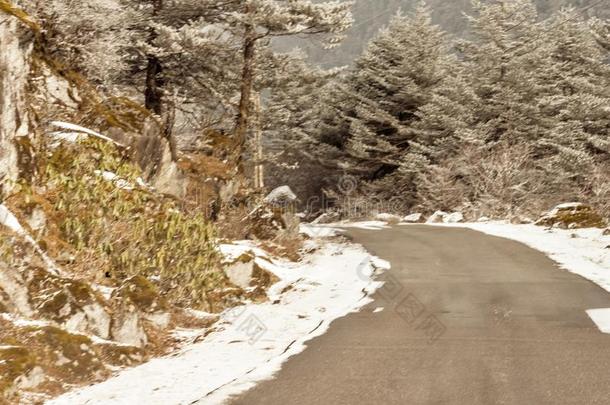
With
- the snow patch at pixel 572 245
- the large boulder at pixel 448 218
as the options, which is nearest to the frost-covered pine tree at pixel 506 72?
the large boulder at pixel 448 218

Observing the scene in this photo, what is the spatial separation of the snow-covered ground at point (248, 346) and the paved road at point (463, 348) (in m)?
0.31

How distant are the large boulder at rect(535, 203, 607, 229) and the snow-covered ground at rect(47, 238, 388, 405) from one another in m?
7.75

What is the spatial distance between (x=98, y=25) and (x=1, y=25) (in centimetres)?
514

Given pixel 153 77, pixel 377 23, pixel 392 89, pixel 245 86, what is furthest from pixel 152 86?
pixel 377 23

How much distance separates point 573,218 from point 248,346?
13.4 meters

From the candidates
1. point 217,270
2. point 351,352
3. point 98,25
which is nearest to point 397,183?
point 98,25

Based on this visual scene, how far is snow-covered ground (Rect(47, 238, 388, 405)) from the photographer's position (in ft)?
18.4

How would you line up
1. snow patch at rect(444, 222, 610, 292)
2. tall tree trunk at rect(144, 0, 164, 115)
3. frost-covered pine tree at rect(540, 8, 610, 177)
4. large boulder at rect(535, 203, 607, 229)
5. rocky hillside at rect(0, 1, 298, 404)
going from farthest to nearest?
frost-covered pine tree at rect(540, 8, 610, 177) < tall tree trunk at rect(144, 0, 164, 115) < large boulder at rect(535, 203, 607, 229) < snow patch at rect(444, 222, 610, 292) < rocky hillside at rect(0, 1, 298, 404)

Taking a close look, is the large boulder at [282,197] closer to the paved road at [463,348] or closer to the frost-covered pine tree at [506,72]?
the paved road at [463,348]

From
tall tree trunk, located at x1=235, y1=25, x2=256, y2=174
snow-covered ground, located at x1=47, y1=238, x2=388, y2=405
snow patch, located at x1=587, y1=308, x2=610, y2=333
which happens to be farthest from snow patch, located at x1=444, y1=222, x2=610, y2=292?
tall tree trunk, located at x1=235, y1=25, x2=256, y2=174

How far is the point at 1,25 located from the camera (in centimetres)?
811

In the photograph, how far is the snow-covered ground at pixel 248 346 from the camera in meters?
5.61

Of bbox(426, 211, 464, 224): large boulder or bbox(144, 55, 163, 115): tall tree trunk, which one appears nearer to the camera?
bbox(144, 55, 163, 115): tall tree trunk

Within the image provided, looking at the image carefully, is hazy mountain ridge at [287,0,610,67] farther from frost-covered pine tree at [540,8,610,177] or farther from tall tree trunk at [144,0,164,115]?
tall tree trunk at [144,0,164,115]
